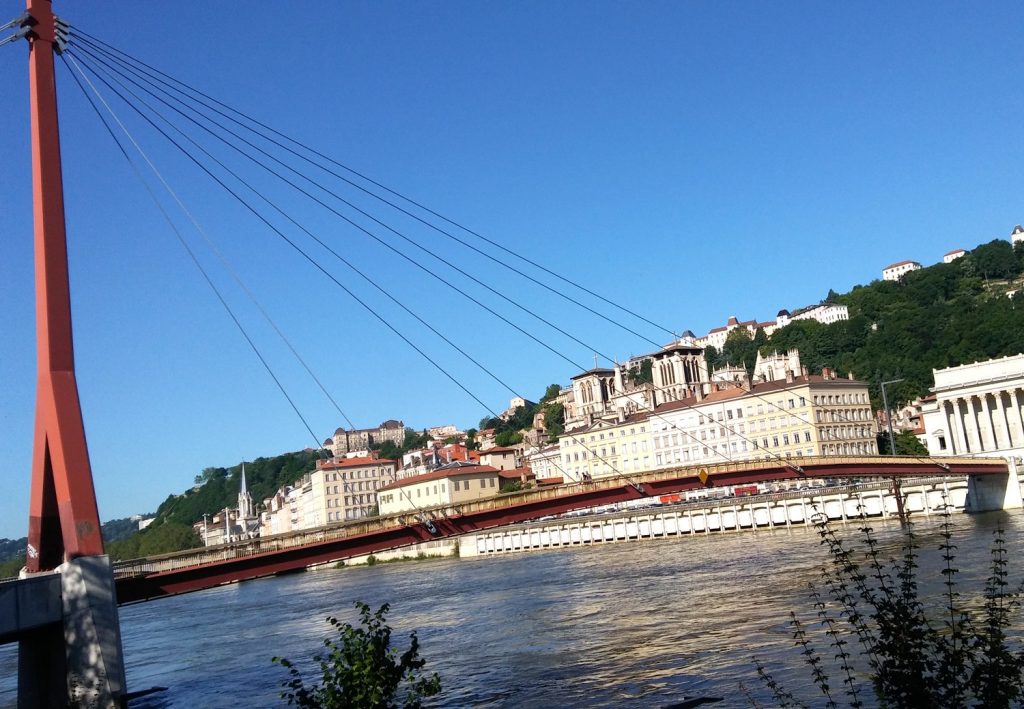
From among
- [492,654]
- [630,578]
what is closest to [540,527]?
[630,578]

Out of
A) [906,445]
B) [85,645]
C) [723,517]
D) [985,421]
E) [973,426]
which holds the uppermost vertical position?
[985,421]

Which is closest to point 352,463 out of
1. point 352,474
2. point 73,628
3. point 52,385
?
point 352,474

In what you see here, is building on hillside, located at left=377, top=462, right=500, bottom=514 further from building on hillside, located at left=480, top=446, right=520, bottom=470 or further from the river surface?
the river surface

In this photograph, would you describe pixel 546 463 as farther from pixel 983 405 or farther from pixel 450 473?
pixel 983 405

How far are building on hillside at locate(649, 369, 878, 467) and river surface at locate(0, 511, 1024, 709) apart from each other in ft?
121

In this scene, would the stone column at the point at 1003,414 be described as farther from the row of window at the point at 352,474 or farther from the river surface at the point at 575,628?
the row of window at the point at 352,474

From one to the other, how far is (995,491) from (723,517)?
21.4 m

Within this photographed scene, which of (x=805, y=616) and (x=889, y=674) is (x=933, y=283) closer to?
(x=805, y=616)

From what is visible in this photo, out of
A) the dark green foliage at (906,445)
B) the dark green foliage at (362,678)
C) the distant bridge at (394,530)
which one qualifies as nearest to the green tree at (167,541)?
the dark green foliage at (906,445)

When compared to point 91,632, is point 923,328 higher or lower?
higher

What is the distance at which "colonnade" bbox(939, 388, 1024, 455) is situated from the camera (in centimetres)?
8481

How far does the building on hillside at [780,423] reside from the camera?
104 metres

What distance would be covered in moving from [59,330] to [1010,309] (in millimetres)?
146016

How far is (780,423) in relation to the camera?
107 m
